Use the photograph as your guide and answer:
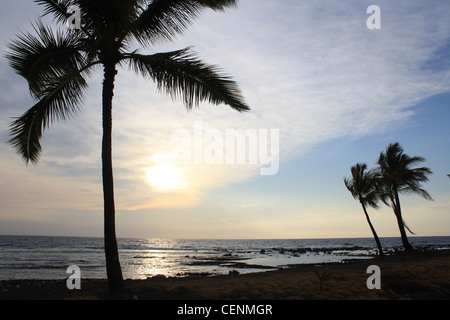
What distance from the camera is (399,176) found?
2247 cm

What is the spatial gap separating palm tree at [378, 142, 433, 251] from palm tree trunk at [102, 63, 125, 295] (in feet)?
72.7

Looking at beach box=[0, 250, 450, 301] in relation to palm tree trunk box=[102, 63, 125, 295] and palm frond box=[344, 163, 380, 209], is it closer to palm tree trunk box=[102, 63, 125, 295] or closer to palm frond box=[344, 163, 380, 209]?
palm tree trunk box=[102, 63, 125, 295]

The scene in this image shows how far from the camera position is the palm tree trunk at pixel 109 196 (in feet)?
23.5

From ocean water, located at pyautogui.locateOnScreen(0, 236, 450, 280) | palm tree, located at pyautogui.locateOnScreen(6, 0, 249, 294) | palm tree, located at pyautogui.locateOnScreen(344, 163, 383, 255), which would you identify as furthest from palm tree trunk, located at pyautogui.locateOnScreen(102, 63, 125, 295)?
palm tree, located at pyautogui.locateOnScreen(344, 163, 383, 255)

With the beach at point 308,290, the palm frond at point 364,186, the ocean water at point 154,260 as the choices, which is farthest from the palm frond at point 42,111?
the palm frond at point 364,186

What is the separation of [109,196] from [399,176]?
22.4m

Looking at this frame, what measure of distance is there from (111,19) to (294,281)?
9.76m

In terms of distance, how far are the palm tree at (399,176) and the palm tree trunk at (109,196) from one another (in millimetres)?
22152

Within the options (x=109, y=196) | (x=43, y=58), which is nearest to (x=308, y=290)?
(x=109, y=196)

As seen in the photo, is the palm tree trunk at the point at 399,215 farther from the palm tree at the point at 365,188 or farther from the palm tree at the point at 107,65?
the palm tree at the point at 107,65

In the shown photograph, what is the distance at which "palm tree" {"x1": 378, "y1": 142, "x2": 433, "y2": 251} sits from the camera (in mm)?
22625

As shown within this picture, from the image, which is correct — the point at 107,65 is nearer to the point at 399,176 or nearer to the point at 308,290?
the point at 308,290
